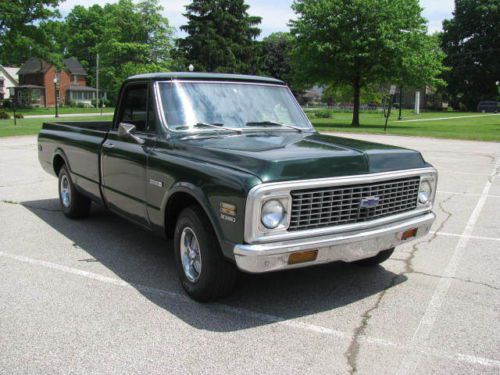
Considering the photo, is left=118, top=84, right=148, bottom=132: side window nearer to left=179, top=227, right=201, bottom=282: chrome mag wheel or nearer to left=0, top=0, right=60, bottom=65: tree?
left=179, top=227, right=201, bottom=282: chrome mag wheel

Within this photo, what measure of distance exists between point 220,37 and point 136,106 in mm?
54439

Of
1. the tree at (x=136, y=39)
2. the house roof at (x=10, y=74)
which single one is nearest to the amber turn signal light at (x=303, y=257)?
the tree at (x=136, y=39)

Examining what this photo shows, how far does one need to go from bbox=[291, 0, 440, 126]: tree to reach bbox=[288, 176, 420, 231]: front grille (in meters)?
30.5

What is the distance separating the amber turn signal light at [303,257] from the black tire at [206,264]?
0.58 meters

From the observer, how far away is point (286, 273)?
4.99 meters

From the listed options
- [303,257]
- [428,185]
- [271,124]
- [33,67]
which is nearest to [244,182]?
[303,257]

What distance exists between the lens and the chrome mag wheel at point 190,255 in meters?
4.20

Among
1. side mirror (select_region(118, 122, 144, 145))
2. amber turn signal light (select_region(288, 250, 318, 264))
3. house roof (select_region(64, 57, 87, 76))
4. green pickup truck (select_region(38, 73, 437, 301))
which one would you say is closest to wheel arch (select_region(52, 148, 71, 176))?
green pickup truck (select_region(38, 73, 437, 301))

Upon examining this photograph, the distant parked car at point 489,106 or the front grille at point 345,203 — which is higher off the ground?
the distant parked car at point 489,106

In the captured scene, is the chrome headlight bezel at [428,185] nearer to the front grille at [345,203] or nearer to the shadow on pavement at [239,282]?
the front grille at [345,203]

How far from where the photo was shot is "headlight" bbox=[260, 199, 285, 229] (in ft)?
11.5

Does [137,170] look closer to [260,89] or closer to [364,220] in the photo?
[260,89]

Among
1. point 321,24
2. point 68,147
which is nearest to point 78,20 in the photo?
point 321,24

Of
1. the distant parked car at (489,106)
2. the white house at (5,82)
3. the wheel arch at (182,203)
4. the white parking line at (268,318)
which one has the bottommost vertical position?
the white parking line at (268,318)
